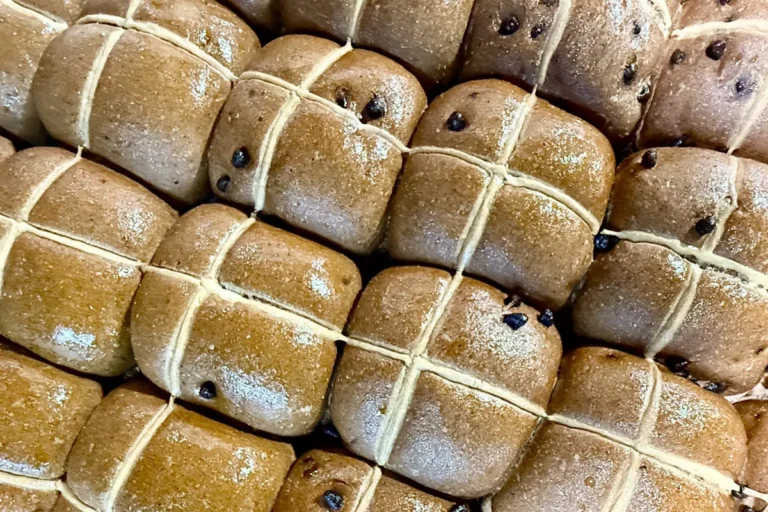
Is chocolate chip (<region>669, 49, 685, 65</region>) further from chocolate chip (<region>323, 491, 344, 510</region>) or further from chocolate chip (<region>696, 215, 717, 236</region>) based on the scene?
chocolate chip (<region>323, 491, 344, 510</region>)

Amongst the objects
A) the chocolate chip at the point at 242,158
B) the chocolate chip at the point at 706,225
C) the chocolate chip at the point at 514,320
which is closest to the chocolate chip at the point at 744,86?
the chocolate chip at the point at 706,225

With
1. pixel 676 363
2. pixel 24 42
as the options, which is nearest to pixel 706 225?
pixel 676 363

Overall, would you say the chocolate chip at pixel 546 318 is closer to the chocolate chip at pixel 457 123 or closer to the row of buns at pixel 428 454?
the row of buns at pixel 428 454

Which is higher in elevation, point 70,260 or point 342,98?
point 342,98

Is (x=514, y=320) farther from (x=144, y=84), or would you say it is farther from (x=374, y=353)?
(x=144, y=84)

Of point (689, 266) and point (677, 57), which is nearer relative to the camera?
point (689, 266)

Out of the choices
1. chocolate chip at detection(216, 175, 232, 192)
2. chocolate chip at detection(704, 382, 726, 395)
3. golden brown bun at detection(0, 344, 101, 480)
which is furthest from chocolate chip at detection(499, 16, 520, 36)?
golden brown bun at detection(0, 344, 101, 480)
